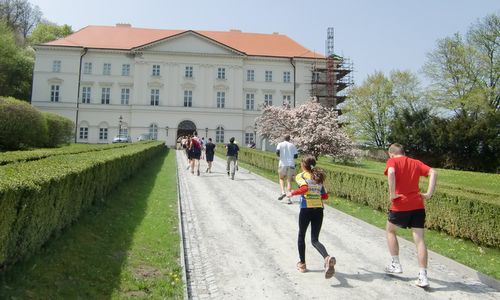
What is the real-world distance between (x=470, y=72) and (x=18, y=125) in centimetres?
4116

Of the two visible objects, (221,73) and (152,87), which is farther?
(221,73)

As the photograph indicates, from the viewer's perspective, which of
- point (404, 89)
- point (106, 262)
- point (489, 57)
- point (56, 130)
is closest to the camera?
point (106, 262)

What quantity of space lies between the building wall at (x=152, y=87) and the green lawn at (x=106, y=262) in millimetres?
45598

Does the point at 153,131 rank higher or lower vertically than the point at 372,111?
lower

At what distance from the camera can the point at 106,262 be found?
6.23 metres

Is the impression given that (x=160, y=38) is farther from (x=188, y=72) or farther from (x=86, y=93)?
(x=86, y=93)

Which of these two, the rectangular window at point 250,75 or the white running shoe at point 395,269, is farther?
the rectangular window at point 250,75

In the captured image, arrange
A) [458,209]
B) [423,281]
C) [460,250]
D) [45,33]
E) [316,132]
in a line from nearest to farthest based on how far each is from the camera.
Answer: [423,281]
[460,250]
[458,209]
[316,132]
[45,33]

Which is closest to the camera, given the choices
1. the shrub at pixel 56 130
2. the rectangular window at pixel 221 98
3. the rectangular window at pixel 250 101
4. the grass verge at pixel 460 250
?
the grass verge at pixel 460 250

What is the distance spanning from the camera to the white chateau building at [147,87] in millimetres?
54156

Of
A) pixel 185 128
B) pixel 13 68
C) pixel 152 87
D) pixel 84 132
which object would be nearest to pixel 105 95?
pixel 84 132

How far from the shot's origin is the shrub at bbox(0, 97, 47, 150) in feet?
81.1

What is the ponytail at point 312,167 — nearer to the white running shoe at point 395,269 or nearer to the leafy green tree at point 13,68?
the white running shoe at point 395,269

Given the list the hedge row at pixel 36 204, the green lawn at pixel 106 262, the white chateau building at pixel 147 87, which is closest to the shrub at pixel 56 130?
the white chateau building at pixel 147 87
